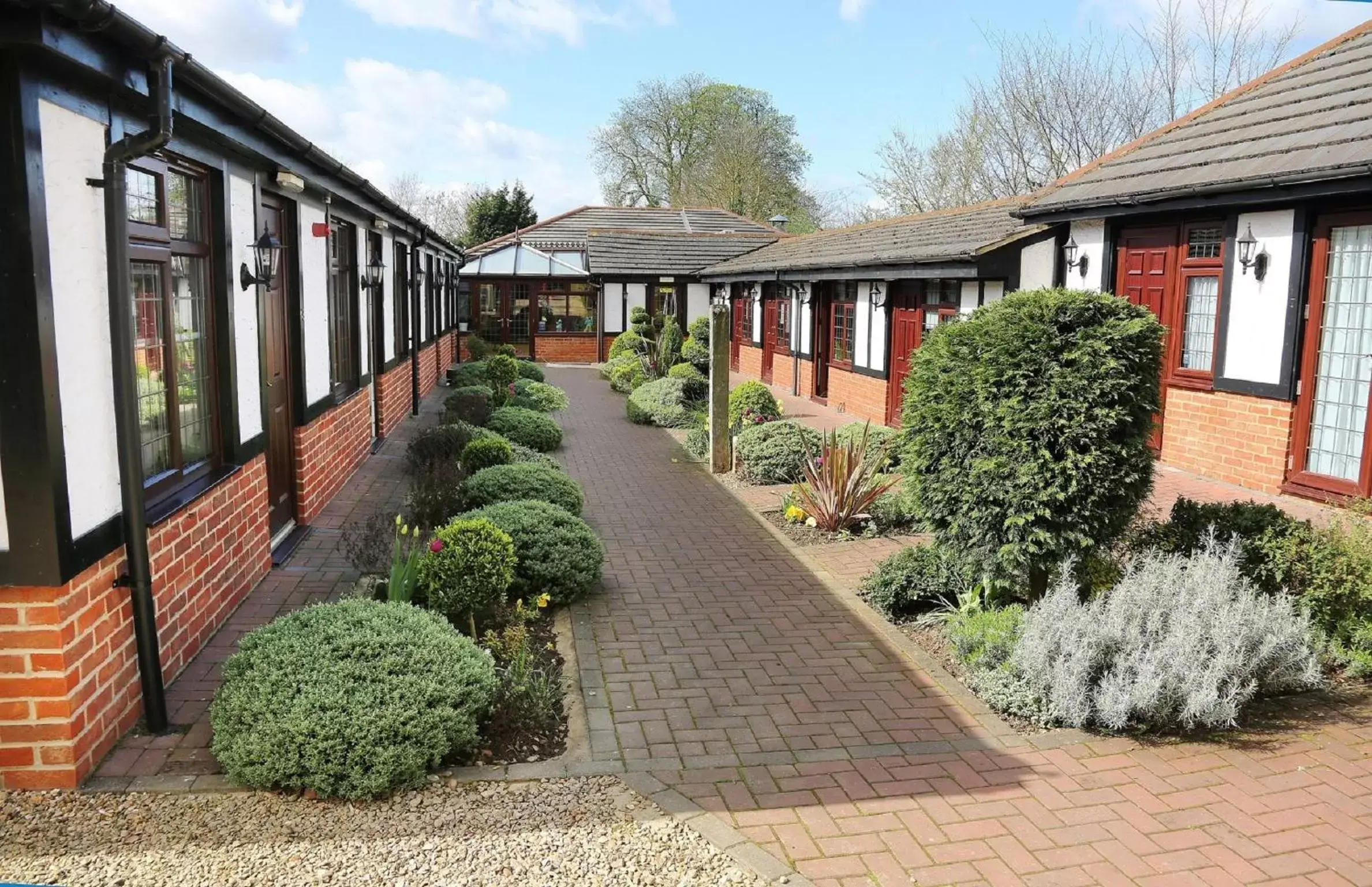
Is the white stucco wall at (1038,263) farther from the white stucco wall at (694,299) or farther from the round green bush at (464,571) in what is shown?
the white stucco wall at (694,299)

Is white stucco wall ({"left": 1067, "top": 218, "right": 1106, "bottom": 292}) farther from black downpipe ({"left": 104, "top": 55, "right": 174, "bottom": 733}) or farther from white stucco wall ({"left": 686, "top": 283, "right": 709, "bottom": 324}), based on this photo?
white stucco wall ({"left": 686, "top": 283, "right": 709, "bottom": 324})

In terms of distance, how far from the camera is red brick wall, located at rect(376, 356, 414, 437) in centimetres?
1380

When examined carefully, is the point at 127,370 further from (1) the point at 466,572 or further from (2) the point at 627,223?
(2) the point at 627,223

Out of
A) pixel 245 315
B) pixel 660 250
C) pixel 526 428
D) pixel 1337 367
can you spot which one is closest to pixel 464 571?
pixel 245 315

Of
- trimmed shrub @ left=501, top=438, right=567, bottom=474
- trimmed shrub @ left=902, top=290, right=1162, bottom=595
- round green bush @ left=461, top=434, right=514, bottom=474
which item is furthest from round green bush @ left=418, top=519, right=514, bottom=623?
round green bush @ left=461, top=434, right=514, bottom=474

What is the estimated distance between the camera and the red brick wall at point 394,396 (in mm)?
13797

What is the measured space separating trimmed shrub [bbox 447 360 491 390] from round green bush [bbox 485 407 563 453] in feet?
16.0

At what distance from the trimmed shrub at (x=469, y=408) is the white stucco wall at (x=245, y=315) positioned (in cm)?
500

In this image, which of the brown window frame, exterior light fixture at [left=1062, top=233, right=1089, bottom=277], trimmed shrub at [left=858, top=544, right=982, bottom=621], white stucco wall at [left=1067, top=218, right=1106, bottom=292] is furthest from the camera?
exterior light fixture at [left=1062, top=233, right=1089, bottom=277]

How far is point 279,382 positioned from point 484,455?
201 cm

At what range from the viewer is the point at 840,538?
8.82 metres

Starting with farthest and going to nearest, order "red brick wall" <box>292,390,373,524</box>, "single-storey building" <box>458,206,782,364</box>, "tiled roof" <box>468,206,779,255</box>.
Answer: "tiled roof" <box>468,206,779,255</box> < "single-storey building" <box>458,206,782,364</box> < "red brick wall" <box>292,390,373,524</box>

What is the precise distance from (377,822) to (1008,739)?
9.50 feet

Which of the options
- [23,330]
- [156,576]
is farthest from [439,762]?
[23,330]
